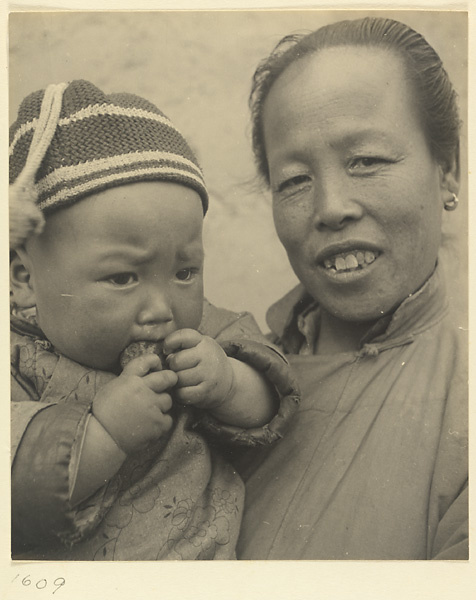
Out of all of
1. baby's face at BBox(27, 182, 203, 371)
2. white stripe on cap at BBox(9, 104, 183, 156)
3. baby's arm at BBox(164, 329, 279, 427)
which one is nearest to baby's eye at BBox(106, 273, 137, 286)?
baby's face at BBox(27, 182, 203, 371)

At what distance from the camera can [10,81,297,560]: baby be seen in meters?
1.13

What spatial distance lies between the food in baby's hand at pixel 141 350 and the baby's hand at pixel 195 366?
1 centimetres

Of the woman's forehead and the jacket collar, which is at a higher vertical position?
the woman's forehead

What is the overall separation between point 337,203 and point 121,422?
0.49 m

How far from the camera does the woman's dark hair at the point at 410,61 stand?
1.29 m

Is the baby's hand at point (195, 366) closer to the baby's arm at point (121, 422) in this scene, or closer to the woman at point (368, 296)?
the baby's arm at point (121, 422)

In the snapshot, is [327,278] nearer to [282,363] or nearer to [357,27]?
[282,363]

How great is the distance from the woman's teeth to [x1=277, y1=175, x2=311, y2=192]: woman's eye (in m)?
0.13

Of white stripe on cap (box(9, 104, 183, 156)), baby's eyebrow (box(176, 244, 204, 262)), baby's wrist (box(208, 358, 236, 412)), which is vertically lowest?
baby's wrist (box(208, 358, 236, 412))

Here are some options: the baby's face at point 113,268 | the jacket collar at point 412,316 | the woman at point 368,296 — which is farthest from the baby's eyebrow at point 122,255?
the jacket collar at point 412,316

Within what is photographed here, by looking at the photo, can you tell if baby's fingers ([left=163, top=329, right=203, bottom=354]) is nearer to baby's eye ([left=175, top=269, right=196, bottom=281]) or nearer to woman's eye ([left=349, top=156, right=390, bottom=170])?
baby's eye ([left=175, top=269, right=196, bottom=281])

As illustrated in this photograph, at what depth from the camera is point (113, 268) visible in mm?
1156

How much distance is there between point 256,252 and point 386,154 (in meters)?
0.29

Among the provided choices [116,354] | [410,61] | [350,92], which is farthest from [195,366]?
[410,61]
